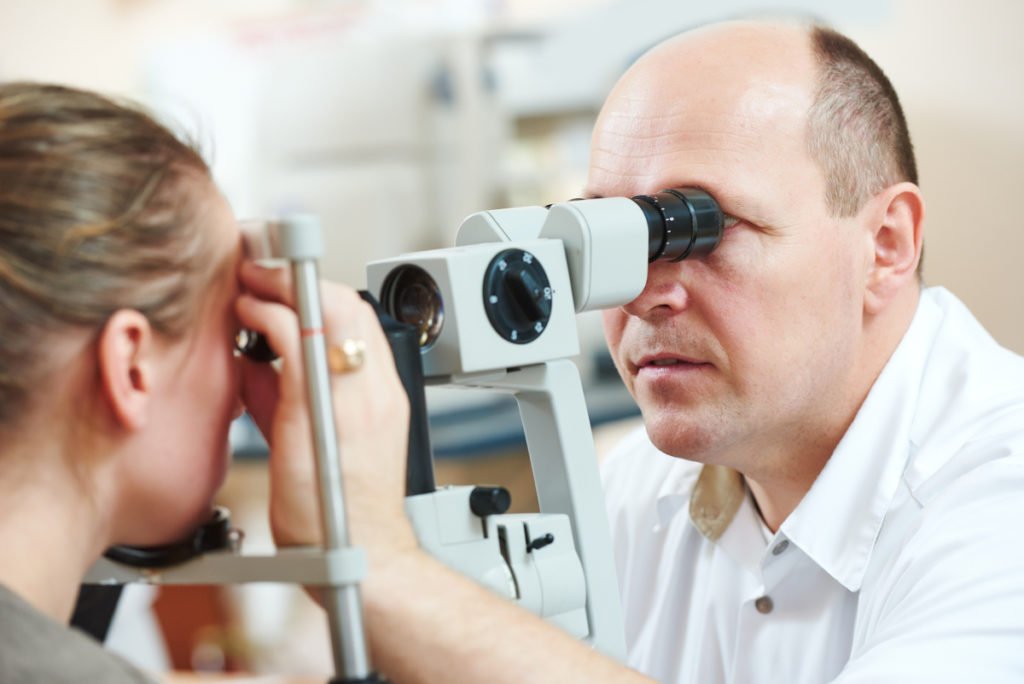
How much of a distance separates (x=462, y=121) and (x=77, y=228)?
9.05ft

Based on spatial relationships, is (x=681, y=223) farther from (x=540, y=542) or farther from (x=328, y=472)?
(x=328, y=472)

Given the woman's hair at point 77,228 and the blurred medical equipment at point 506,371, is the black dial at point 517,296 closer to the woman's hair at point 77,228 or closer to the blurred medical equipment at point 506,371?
the blurred medical equipment at point 506,371

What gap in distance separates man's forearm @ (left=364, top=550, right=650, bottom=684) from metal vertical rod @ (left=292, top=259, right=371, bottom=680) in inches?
4.4

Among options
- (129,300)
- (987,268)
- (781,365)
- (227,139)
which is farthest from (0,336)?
(227,139)

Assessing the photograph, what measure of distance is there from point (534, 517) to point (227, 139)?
4.43 meters

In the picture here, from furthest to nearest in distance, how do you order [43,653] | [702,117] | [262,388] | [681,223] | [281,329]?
[702,117]
[681,223]
[262,388]
[281,329]
[43,653]

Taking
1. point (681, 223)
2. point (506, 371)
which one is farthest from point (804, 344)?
point (506, 371)

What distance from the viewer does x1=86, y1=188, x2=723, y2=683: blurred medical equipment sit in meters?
0.95

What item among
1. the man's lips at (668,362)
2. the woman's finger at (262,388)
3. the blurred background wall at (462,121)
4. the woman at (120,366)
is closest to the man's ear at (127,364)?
the woman at (120,366)

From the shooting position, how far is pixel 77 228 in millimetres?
847

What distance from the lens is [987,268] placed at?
2805 mm

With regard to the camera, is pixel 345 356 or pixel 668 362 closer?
pixel 345 356

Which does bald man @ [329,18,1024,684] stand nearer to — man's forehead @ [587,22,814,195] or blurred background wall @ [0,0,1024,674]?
man's forehead @ [587,22,814,195]

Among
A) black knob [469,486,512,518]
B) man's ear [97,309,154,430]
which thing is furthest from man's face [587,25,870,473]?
man's ear [97,309,154,430]
